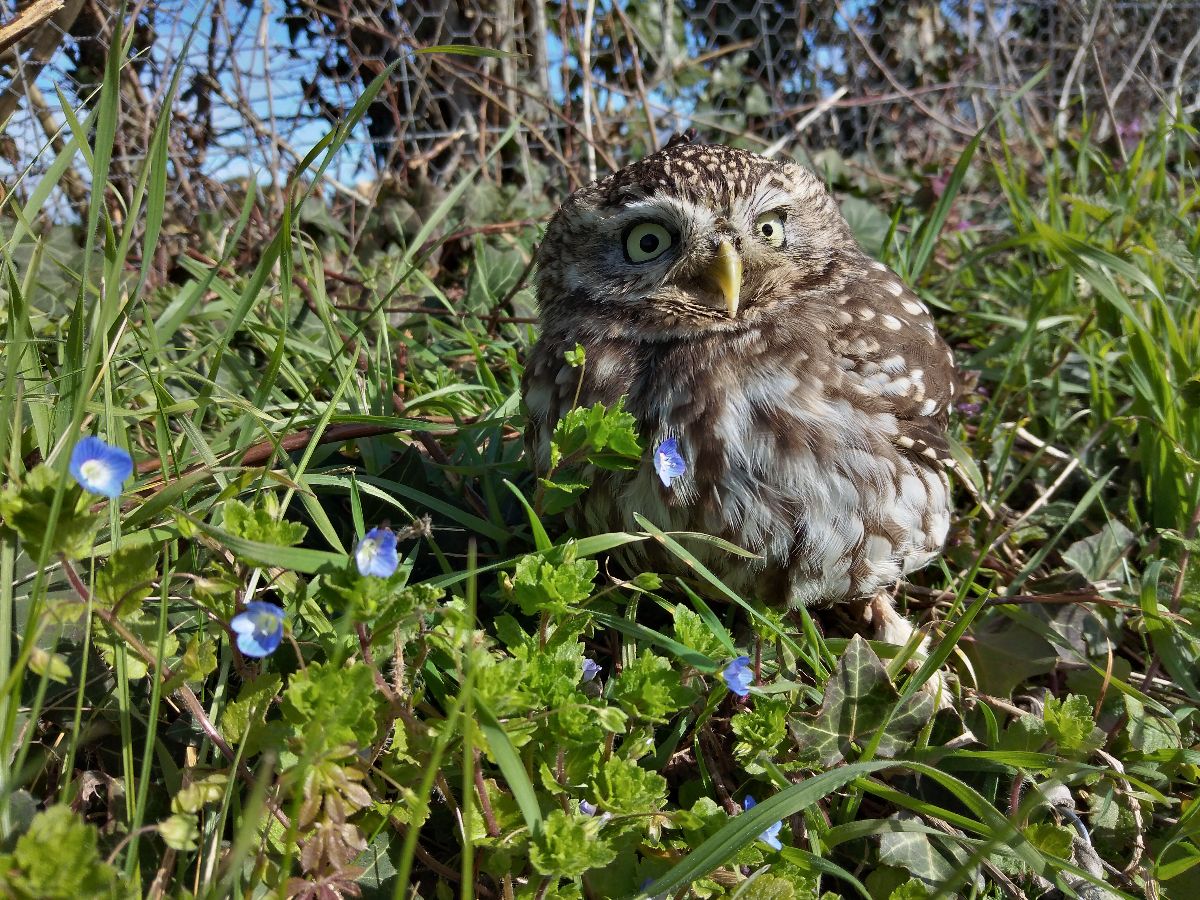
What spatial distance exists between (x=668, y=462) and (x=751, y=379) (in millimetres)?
346

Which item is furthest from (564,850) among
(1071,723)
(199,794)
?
(1071,723)

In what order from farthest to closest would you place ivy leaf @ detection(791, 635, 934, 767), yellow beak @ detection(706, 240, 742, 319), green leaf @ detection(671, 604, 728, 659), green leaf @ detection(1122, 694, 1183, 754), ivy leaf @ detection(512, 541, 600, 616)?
yellow beak @ detection(706, 240, 742, 319)
green leaf @ detection(1122, 694, 1183, 754)
ivy leaf @ detection(791, 635, 934, 767)
green leaf @ detection(671, 604, 728, 659)
ivy leaf @ detection(512, 541, 600, 616)

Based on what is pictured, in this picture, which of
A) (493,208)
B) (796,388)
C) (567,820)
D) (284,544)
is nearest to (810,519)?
(796,388)

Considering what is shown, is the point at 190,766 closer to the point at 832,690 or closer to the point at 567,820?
the point at 567,820

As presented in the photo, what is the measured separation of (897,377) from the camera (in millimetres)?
1939

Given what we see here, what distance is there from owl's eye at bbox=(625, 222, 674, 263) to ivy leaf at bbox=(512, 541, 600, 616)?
0.93 meters

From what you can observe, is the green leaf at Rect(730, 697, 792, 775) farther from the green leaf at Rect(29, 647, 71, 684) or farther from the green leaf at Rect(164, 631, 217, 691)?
the green leaf at Rect(29, 647, 71, 684)

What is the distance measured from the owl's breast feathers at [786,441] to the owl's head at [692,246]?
0.06 meters

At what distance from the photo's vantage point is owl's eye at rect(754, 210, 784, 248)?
1.99m

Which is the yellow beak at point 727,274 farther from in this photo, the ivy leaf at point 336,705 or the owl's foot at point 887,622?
the ivy leaf at point 336,705

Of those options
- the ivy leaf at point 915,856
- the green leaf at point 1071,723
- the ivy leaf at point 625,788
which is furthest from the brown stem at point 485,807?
the green leaf at point 1071,723

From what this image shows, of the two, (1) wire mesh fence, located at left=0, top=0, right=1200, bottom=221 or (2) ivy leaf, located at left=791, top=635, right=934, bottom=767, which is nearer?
(2) ivy leaf, located at left=791, top=635, right=934, bottom=767

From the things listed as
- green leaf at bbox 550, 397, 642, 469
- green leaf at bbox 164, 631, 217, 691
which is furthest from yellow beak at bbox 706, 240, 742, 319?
green leaf at bbox 164, 631, 217, 691

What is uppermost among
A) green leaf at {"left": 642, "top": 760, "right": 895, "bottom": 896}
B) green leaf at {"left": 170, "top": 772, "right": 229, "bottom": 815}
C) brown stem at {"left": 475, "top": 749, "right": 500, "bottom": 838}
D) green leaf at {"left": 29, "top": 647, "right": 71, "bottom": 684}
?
green leaf at {"left": 29, "top": 647, "right": 71, "bottom": 684}
